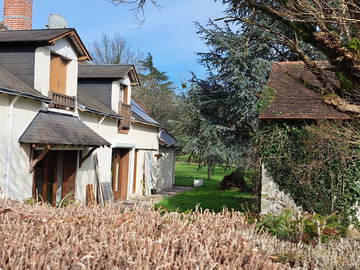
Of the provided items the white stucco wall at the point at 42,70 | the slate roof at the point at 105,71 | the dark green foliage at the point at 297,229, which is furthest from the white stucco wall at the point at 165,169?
the dark green foliage at the point at 297,229

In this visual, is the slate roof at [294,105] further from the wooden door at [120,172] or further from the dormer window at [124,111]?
the wooden door at [120,172]

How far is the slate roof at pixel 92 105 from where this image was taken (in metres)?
13.4

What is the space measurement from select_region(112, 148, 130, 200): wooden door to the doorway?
426cm

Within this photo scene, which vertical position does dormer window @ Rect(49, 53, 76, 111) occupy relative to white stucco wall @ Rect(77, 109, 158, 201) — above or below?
above

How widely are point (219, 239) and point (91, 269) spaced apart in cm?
102

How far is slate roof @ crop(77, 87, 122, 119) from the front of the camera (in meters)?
13.4

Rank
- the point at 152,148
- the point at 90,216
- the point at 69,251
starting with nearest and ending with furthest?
the point at 69,251 < the point at 90,216 < the point at 152,148

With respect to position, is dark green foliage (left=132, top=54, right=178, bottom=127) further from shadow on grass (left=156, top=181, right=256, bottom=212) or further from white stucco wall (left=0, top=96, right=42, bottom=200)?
white stucco wall (left=0, top=96, right=42, bottom=200)

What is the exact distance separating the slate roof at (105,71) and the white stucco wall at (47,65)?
132 inches

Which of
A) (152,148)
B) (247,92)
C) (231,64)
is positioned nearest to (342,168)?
(247,92)

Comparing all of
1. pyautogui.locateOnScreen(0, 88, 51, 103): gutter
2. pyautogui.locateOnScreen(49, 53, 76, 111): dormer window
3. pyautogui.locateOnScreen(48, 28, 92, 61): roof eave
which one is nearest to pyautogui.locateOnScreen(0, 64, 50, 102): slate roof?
pyautogui.locateOnScreen(0, 88, 51, 103): gutter

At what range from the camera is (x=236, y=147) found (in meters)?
19.9

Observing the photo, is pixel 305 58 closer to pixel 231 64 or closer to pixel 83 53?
pixel 83 53

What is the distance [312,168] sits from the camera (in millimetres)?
11062
